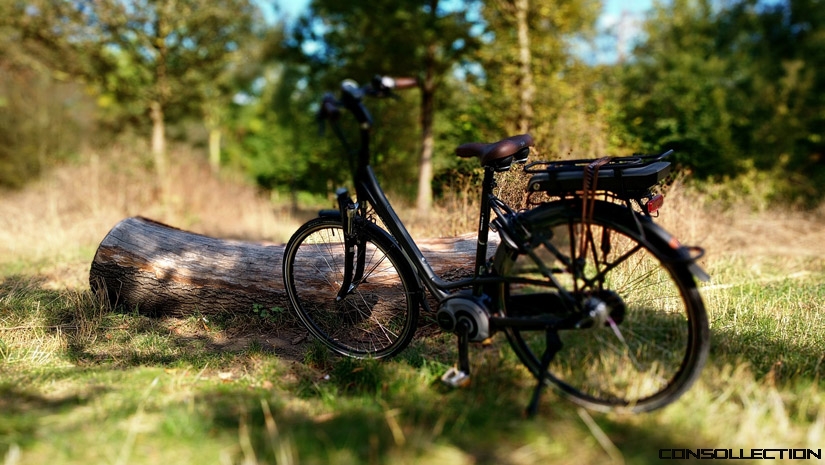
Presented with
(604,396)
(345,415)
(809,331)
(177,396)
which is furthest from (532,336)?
(809,331)

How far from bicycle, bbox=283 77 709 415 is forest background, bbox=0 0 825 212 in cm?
633

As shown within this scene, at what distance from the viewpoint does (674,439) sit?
211 centimetres

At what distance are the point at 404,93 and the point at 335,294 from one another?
10.2 metres

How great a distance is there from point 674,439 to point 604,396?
364 mm

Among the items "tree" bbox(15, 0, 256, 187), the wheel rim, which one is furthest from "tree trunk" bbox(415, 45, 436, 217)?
the wheel rim

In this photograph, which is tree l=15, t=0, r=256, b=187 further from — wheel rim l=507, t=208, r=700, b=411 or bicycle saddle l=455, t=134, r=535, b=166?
wheel rim l=507, t=208, r=700, b=411

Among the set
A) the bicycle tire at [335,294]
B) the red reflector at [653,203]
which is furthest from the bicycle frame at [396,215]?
the red reflector at [653,203]

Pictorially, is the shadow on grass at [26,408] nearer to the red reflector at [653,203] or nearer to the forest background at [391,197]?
the forest background at [391,197]

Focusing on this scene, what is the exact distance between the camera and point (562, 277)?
2506mm

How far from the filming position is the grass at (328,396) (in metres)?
2.07

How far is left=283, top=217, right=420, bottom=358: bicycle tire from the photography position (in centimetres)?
333

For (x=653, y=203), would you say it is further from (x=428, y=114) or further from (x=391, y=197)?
(x=428, y=114)

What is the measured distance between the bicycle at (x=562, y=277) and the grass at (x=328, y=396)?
142 mm

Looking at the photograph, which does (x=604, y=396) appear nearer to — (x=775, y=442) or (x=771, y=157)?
(x=775, y=442)
